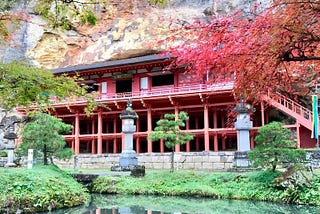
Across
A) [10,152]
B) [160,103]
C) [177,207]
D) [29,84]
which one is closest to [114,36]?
[160,103]

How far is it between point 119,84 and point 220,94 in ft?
30.0

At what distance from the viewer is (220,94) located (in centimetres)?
2127

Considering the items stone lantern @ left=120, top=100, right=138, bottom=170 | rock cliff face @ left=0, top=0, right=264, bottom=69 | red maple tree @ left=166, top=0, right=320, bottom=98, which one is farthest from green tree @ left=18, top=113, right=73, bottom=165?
rock cliff face @ left=0, top=0, right=264, bottom=69

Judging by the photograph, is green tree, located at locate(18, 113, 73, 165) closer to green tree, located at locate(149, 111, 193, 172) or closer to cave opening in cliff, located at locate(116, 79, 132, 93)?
green tree, located at locate(149, 111, 193, 172)

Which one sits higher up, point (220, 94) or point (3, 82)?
point (220, 94)

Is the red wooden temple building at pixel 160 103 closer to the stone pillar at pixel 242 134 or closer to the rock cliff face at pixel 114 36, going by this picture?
the rock cliff face at pixel 114 36

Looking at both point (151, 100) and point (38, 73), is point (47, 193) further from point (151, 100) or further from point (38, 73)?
point (151, 100)

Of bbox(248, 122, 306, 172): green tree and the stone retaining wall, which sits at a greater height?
bbox(248, 122, 306, 172): green tree

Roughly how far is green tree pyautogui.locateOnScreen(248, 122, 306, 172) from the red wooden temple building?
293 inches

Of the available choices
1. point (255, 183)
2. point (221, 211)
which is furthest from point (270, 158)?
point (221, 211)

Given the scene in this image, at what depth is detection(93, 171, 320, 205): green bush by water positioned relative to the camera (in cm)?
1129

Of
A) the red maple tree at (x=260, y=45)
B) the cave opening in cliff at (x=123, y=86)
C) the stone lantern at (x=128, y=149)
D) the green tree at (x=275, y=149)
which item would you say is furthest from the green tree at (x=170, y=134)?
the cave opening in cliff at (x=123, y=86)

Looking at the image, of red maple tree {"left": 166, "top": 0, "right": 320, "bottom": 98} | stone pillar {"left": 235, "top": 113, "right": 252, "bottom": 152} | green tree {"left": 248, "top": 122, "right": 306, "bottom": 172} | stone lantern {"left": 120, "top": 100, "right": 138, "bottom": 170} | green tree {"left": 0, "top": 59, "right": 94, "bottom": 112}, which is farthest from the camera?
stone lantern {"left": 120, "top": 100, "right": 138, "bottom": 170}

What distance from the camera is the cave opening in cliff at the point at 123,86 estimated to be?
26938 millimetres
